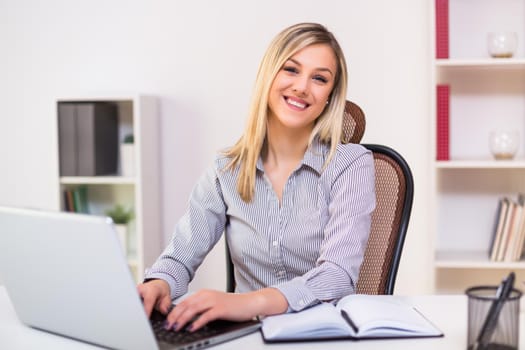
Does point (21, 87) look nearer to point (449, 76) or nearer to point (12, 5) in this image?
point (12, 5)

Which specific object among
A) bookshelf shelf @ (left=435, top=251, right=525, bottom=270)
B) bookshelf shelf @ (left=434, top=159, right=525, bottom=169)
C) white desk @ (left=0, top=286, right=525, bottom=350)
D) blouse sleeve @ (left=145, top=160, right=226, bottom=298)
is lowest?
bookshelf shelf @ (left=435, top=251, right=525, bottom=270)

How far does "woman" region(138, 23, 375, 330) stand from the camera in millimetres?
1835

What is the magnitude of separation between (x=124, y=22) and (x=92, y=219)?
267 cm

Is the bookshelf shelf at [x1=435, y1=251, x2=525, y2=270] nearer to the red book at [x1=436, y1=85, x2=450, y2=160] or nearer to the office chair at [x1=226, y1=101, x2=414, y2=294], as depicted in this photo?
the red book at [x1=436, y1=85, x2=450, y2=160]

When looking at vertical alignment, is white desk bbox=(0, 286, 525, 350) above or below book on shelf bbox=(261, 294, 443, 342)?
below

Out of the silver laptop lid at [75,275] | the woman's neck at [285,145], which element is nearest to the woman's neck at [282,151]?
→ the woman's neck at [285,145]

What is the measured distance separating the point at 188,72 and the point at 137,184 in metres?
0.57

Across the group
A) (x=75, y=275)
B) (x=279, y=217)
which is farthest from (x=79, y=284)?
(x=279, y=217)

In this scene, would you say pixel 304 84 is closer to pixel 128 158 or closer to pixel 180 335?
pixel 180 335

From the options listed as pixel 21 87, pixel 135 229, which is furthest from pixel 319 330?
pixel 21 87

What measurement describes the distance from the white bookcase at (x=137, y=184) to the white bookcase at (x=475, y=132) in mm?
1221

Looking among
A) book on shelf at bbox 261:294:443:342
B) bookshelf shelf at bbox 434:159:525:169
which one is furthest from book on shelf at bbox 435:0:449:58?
book on shelf at bbox 261:294:443:342

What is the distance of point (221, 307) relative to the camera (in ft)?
4.43

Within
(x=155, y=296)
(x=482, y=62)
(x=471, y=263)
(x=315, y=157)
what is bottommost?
(x=471, y=263)
